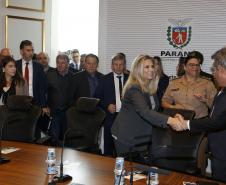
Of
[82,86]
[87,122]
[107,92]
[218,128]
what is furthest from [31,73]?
[218,128]

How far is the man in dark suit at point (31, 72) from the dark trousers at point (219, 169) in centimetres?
334

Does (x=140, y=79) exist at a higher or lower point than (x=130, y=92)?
higher

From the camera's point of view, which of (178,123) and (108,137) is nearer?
(178,123)

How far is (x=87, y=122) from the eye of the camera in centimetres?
428

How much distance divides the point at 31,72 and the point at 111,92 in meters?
1.28

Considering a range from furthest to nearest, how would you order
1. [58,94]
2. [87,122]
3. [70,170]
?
[58,94] < [87,122] < [70,170]

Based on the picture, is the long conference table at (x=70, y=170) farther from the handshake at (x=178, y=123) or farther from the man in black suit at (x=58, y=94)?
the man in black suit at (x=58, y=94)

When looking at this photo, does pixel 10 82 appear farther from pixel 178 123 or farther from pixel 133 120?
pixel 178 123

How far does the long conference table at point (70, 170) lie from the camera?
8.87 ft

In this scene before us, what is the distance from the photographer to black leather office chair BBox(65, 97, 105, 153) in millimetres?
4227

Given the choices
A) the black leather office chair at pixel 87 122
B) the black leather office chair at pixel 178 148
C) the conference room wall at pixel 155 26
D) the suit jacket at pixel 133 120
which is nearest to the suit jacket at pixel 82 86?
the conference room wall at pixel 155 26

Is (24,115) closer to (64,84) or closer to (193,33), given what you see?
A: (64,84)

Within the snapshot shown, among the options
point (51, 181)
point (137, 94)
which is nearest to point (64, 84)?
point (137, 94)

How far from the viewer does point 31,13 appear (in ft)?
26.9
